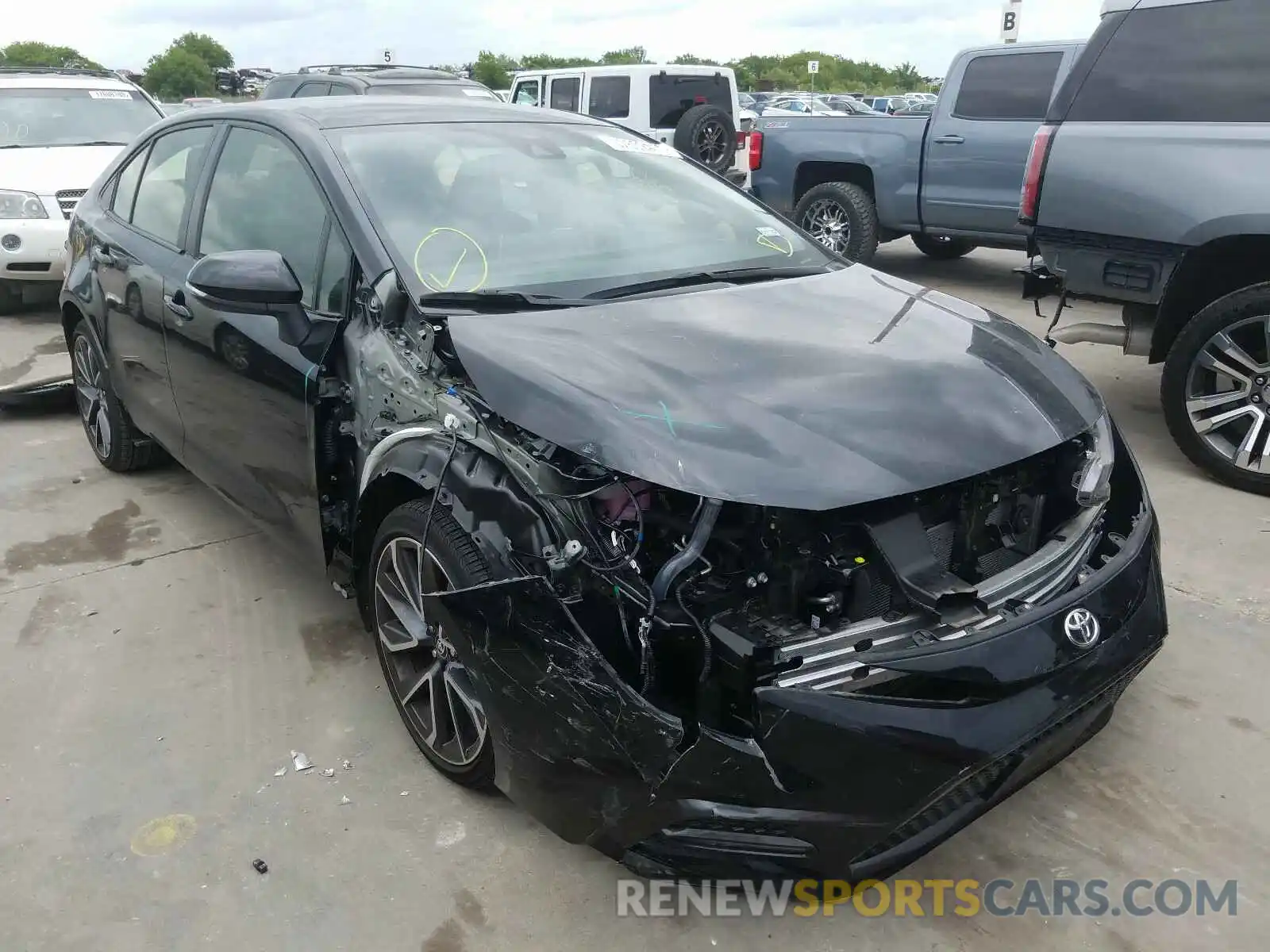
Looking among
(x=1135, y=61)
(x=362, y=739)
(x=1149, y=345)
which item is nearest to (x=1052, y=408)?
(x=362, y=739)

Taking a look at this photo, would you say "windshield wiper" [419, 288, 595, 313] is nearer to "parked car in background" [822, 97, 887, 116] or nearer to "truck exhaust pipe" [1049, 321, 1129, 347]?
"truck exhaust pipe" [1049, 321, 1129, 347]

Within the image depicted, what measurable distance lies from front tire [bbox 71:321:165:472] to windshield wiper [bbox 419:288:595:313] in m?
2.56

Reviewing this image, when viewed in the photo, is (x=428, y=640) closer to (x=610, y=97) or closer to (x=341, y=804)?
(x=341, y=804)

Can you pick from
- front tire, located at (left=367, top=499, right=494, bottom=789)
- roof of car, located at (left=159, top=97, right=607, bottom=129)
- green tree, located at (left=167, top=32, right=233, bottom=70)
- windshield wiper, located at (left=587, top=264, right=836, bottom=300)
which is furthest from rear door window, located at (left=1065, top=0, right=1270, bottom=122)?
green tree, located at (left=167, top=32, right=233, bottom=70)

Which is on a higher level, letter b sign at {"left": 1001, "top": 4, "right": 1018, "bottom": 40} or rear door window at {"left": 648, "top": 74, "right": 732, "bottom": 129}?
letter b sign at {"left": 1001, "top": 4, "right": 1018, "bottom": 40}

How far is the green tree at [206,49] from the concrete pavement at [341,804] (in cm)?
7971

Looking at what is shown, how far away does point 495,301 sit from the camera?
2.75 meters

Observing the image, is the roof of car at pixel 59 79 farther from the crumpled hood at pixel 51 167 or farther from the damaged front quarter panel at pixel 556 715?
the damaged front quarter panel at pixel 556 715

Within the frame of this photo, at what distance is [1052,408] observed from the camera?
248cm

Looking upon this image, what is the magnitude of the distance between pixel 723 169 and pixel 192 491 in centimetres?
821

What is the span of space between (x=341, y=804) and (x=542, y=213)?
5.96ft

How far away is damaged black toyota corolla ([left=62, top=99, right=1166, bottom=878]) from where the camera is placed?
2002mm

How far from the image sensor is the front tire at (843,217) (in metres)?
9.09

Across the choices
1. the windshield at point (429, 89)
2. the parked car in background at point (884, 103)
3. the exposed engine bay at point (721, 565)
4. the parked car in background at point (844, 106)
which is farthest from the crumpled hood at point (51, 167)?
the parked car in background at point (884, 103)
